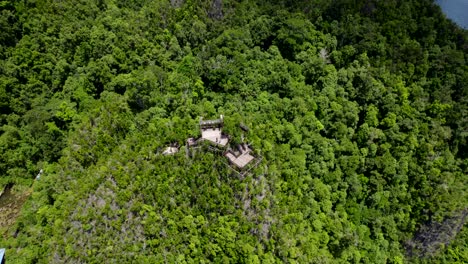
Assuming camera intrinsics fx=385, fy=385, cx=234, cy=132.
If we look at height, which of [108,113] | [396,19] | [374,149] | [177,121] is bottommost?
[108,113]

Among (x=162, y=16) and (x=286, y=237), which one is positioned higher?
(x=162, y=16)

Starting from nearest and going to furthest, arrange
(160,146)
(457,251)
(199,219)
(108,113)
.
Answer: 1. (199,219)
2. (160,146)
3. (108,113)
4. (457,251)

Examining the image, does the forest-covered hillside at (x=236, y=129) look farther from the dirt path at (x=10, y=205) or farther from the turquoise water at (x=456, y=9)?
the turquoise water at (x=456, y=9)

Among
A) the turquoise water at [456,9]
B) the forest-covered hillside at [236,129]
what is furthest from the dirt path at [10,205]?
the turquoise water at [456,9]

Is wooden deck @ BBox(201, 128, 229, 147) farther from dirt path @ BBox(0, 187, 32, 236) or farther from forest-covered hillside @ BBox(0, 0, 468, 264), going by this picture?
dirt path @ BBox(0, 187, 32, 236)

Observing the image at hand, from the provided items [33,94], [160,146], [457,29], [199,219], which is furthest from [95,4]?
[457,29]

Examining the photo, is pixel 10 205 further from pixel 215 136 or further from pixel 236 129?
pixel 236 129

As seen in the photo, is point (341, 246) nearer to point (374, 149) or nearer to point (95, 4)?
point (374, 149)

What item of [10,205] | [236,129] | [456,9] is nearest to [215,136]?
[236,129]

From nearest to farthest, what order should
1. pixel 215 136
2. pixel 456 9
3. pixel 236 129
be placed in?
pixel 236 129 → pixel 215 136 → pixel 456 9
